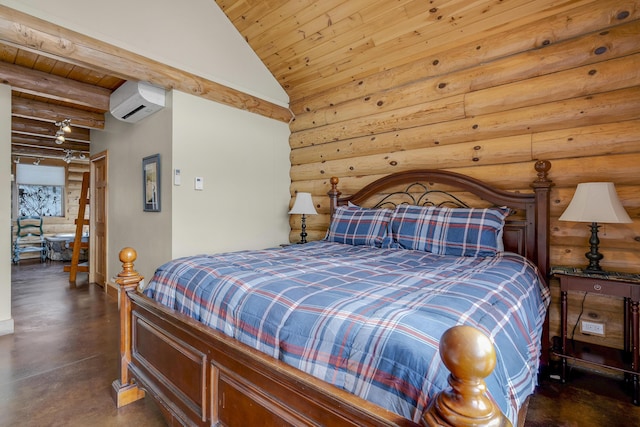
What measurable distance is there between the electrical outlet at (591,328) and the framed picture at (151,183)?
3817mm

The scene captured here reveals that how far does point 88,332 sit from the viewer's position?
306 cm

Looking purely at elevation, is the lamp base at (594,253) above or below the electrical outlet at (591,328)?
above

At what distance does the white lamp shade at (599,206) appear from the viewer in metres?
1.94

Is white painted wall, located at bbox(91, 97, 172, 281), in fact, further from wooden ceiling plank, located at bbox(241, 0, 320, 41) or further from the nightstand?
the nightstand

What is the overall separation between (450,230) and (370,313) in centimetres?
170

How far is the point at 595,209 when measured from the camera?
6.51ft

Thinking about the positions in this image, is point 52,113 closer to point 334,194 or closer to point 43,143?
point 43,143

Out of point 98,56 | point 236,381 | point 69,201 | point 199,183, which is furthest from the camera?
point 69,201

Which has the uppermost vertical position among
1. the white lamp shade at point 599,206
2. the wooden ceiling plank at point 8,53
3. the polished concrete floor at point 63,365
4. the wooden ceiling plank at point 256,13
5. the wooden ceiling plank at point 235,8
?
the wooden ceiling plank at point 235,8

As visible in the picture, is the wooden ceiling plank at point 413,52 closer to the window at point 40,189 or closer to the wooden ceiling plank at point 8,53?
the wooden ceiling plank at point 8,53

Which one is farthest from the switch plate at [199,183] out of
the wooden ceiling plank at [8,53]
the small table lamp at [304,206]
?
the wooden ceiling plank at [8,53]

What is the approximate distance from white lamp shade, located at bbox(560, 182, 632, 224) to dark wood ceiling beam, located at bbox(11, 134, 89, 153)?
7.77 metres

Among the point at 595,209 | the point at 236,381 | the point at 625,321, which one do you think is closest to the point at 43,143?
the point at 236,381

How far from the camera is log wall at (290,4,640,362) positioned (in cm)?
216
